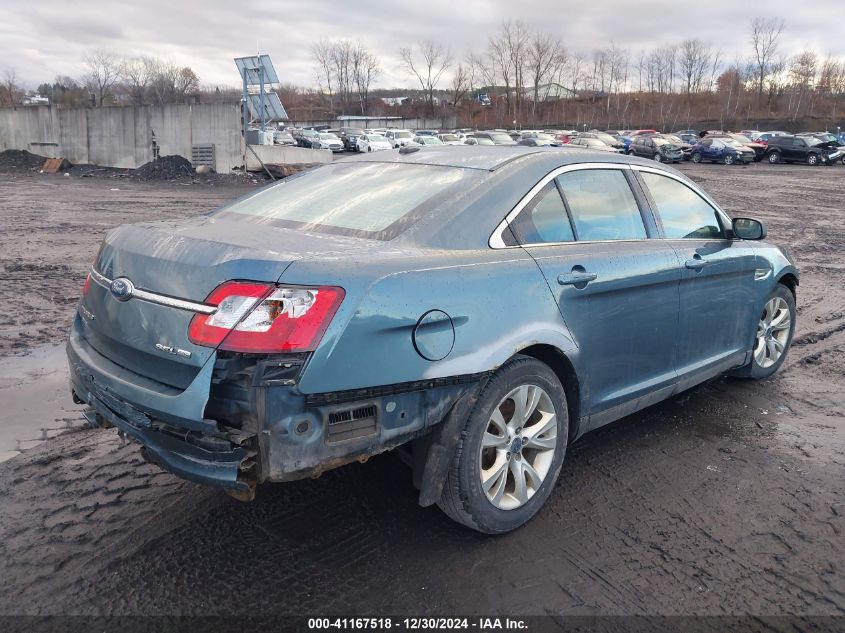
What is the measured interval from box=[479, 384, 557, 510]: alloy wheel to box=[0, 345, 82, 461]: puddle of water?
9.02ft

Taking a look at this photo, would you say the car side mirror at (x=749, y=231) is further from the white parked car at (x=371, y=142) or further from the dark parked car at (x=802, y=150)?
the white parked car at (x=371, y=142)

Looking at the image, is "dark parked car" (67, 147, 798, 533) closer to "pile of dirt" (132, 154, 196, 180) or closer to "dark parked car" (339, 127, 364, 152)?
"pile of dirt" (132, 154, 196, 180)

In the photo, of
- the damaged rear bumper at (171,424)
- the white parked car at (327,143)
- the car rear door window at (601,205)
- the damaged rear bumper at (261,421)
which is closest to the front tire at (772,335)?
the car rear door window at (601,205)

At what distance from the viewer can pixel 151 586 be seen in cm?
276

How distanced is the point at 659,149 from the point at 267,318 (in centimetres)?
3942

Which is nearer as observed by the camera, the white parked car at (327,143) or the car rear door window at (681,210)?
the car rear door window at (681,210)

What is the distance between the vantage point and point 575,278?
11.1 feet

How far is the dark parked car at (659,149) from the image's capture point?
125 feet

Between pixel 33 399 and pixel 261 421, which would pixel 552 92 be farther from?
pixel 261 421

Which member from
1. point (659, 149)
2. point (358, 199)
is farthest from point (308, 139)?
point (358, 199)

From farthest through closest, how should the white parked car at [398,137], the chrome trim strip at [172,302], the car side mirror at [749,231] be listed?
the white parked car at [398,137] < the car side mirror at [749,231] < the chrome trim strip at [172,302]

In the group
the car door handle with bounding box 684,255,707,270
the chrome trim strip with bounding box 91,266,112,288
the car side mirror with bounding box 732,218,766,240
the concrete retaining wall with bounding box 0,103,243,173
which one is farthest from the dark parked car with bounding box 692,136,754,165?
the chrome trim strip with bounding box 91,266,112,288

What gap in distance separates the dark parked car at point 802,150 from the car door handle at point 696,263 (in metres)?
38.3

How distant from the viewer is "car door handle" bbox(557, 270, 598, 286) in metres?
3.32
